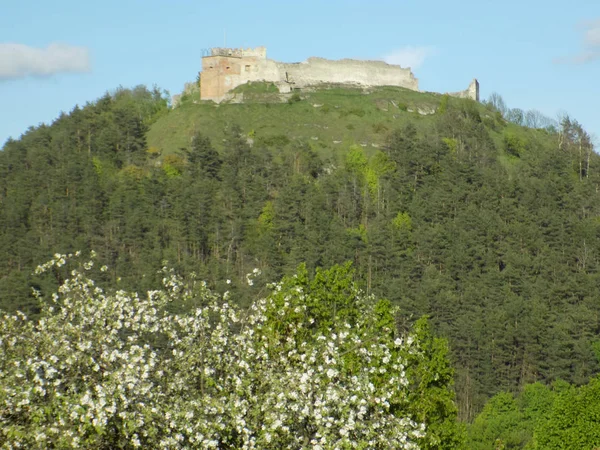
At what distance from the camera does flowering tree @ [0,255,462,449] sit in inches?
615

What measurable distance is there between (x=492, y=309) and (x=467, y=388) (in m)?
13.1

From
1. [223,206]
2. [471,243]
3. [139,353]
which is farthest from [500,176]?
[139,353]

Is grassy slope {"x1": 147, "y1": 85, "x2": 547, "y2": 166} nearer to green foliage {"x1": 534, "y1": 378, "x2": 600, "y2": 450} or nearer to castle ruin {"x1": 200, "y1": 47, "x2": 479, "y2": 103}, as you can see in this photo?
castle ruin {"x1": 200, "y1": 47, "x2": 479, "y2": 103}

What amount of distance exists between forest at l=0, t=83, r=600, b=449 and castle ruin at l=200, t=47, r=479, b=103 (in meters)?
3.68

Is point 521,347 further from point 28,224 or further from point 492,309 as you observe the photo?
point 28,224

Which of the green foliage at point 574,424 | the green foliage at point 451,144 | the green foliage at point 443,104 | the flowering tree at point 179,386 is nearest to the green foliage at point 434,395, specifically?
the green foliage at point 574,424

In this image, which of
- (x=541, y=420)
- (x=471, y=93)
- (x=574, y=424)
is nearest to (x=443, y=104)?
(x=471, y=93)

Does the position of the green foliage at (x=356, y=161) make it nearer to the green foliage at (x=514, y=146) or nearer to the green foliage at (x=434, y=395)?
the green foliage at (x=514, y=146)

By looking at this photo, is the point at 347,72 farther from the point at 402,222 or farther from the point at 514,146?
the point at 402,222

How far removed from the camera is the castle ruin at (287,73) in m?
134

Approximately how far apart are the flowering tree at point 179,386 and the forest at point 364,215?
46769mm

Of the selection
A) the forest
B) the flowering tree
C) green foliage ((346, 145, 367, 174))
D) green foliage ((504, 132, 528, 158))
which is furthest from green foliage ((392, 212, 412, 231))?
the flowering tree

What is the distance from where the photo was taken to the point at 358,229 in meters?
107

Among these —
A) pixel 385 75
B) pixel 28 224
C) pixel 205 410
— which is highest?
pixel 385 75
